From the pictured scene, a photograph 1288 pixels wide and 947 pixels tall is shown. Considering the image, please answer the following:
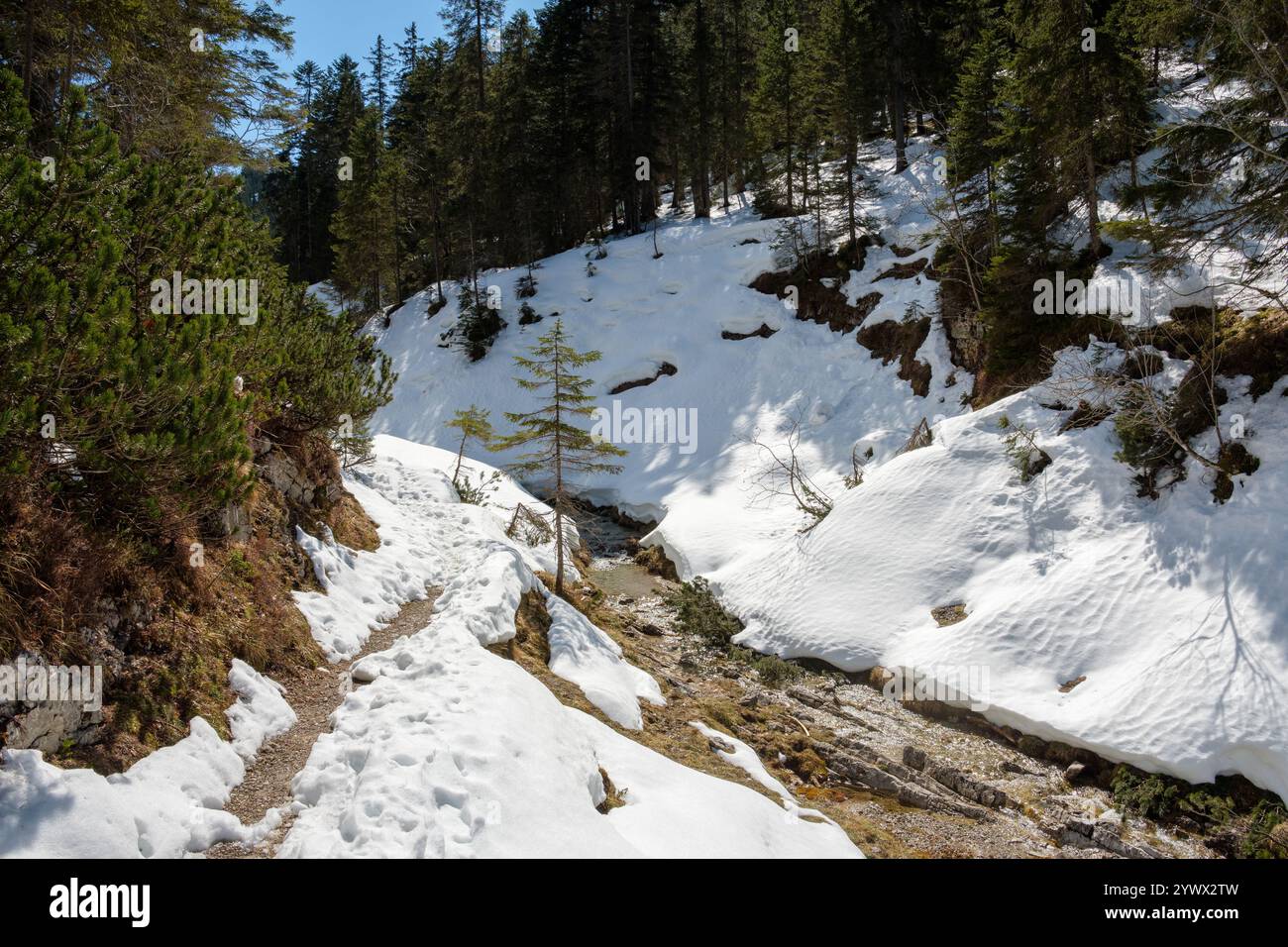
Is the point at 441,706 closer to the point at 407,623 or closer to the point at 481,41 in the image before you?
the point at 407,623

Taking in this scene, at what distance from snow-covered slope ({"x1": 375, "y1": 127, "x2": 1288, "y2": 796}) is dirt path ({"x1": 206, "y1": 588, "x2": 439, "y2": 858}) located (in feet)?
32.5

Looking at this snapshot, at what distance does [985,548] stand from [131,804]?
14.8m

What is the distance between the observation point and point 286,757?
253 inches

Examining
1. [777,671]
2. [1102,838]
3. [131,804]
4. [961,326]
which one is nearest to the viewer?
[131,804]

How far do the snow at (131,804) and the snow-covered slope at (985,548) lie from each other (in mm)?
11449

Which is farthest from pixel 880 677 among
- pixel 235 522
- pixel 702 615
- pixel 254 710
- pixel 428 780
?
pixel 235 522

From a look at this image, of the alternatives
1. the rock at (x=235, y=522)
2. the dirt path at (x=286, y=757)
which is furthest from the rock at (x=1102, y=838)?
the rock at (x=235, y=522)

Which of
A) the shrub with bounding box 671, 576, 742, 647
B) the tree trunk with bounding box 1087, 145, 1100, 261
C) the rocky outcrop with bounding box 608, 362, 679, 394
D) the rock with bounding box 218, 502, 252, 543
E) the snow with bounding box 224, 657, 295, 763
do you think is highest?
the tree trunk with bounding box 1087, 145, 1100, 261

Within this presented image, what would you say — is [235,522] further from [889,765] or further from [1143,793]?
[1143,793]

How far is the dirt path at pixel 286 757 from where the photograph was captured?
5.27 meters

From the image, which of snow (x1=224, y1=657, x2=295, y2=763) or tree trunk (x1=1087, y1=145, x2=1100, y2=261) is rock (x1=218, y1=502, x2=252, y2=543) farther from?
tree trunk (x1=1087, y1=145, x2=1100, y2=261)

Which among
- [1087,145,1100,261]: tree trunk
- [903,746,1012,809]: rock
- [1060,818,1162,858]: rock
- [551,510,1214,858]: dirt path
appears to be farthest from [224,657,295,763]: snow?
[1087,145,1100,261]: tree trunk

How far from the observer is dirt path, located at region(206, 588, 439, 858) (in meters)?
5.27
